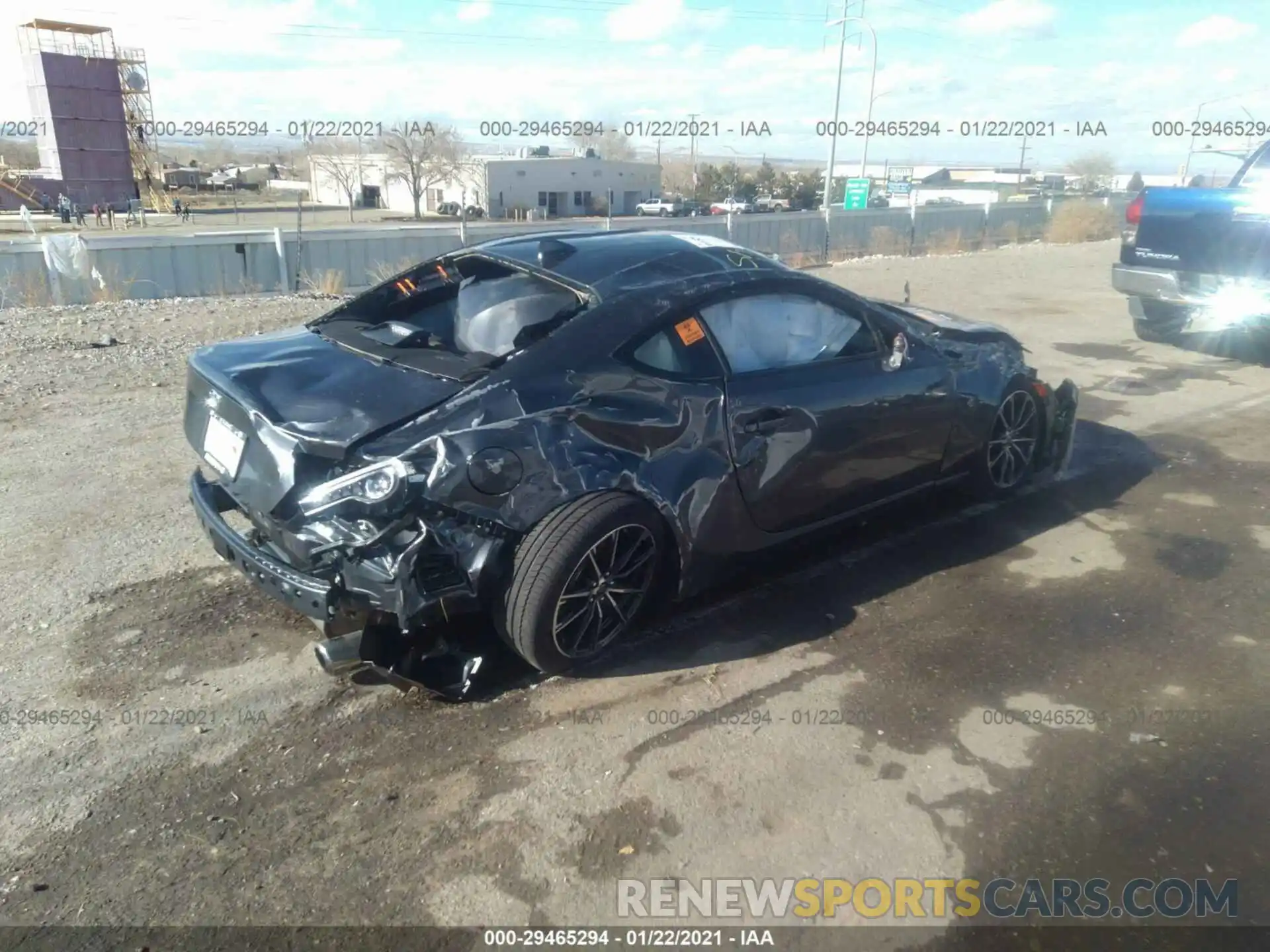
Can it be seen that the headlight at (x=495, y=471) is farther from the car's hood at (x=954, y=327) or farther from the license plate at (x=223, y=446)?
the car's hood at (x=954, y=327)

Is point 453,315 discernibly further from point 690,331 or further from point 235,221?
point 235,221

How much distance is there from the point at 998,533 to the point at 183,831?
4.04 meters

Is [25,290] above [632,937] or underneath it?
above

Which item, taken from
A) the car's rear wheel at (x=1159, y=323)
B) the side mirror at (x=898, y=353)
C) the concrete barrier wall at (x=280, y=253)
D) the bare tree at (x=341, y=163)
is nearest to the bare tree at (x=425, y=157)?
the bare tree at (x=341, y=163)

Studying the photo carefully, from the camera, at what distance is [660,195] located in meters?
65.8

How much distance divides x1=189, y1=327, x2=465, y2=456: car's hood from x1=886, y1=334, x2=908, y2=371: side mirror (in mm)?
2193

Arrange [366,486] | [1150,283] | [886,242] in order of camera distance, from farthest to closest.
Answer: [886,242]
[1150,283]
[366,486]

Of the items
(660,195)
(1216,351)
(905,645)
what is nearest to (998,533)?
(905,645)

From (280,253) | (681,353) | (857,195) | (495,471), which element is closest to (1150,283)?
(681,353)

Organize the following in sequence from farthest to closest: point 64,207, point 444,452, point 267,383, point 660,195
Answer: point 660,195
point 64,207
point 267,383
point 444,452

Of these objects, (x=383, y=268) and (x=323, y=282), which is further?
(x=383, y=268)

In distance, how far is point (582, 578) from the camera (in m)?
3.29

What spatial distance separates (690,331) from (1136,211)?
292 inches

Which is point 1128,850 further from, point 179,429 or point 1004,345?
point 179,429
